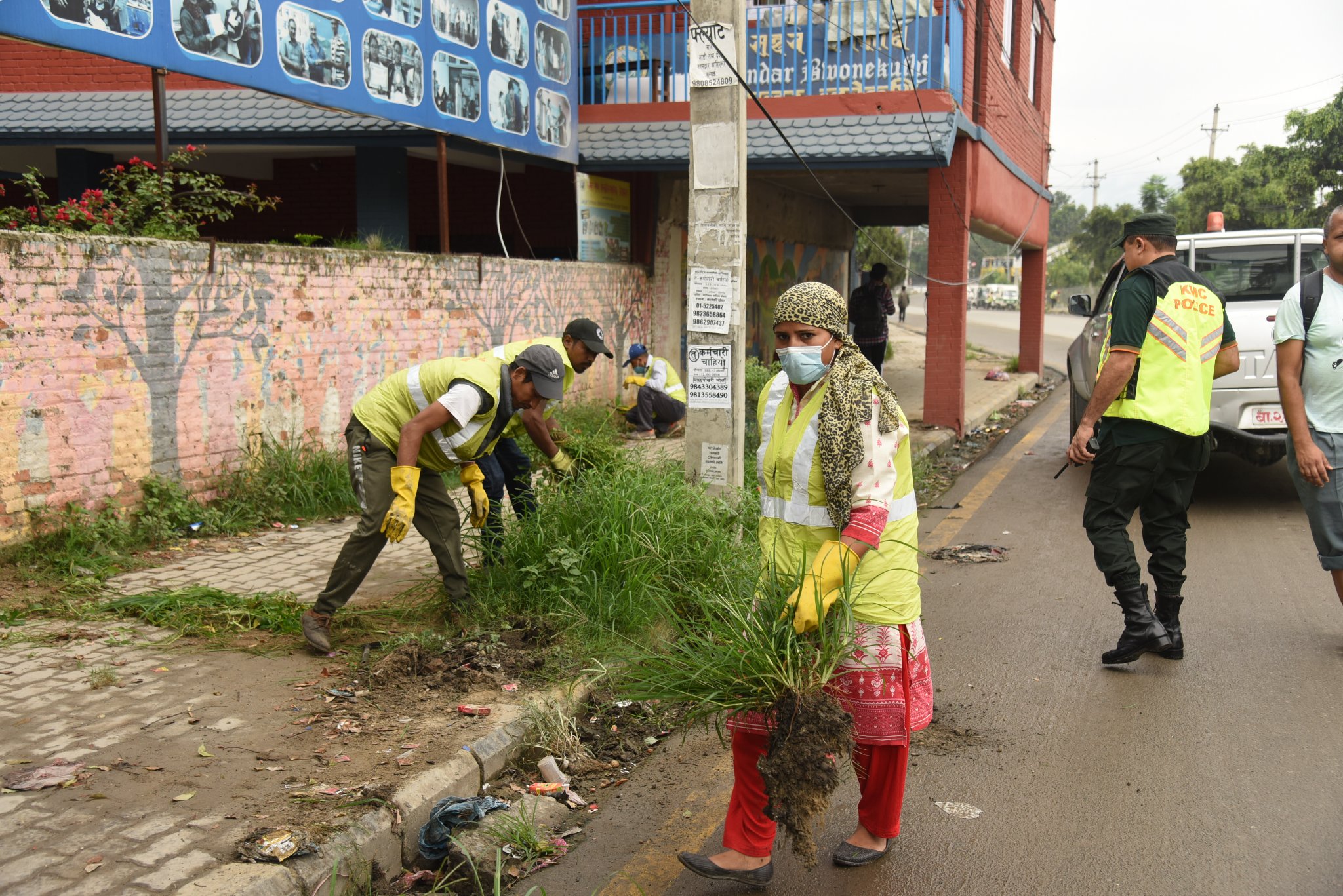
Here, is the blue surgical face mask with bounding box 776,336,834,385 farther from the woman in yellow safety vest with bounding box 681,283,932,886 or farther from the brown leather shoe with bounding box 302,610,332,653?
the brown leather shoe with bounding box 302,610,332,653

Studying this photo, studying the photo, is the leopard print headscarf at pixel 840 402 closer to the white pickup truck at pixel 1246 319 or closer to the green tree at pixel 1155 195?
the white pickup truck at pixel 1246 319

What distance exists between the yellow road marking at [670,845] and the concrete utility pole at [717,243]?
2.67 metres

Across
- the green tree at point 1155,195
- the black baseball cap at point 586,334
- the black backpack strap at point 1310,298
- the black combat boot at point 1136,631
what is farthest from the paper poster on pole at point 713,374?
the green tree at point 1155,195

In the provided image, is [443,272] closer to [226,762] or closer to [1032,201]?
[226,762]

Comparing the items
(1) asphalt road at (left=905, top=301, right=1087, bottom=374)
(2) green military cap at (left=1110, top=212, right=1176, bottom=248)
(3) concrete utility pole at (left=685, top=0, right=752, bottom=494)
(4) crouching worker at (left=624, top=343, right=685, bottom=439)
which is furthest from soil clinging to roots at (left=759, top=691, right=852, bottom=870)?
(1) asphalt road at (left=905, top=301, right=1087, bottom=374)

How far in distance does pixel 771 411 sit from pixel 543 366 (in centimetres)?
176

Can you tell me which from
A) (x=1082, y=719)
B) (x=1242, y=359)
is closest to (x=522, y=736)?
(x=1082, y=719)

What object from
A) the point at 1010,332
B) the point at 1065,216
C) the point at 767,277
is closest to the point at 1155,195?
the point at 1010,332

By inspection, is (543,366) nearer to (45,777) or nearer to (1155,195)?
(45,777)

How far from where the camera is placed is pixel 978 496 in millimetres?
9016

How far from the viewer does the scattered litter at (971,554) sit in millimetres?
6965

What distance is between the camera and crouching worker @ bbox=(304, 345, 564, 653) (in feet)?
15.4

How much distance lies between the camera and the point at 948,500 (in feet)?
29.1

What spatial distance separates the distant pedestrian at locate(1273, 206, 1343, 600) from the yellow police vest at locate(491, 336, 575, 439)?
3.39 meters
